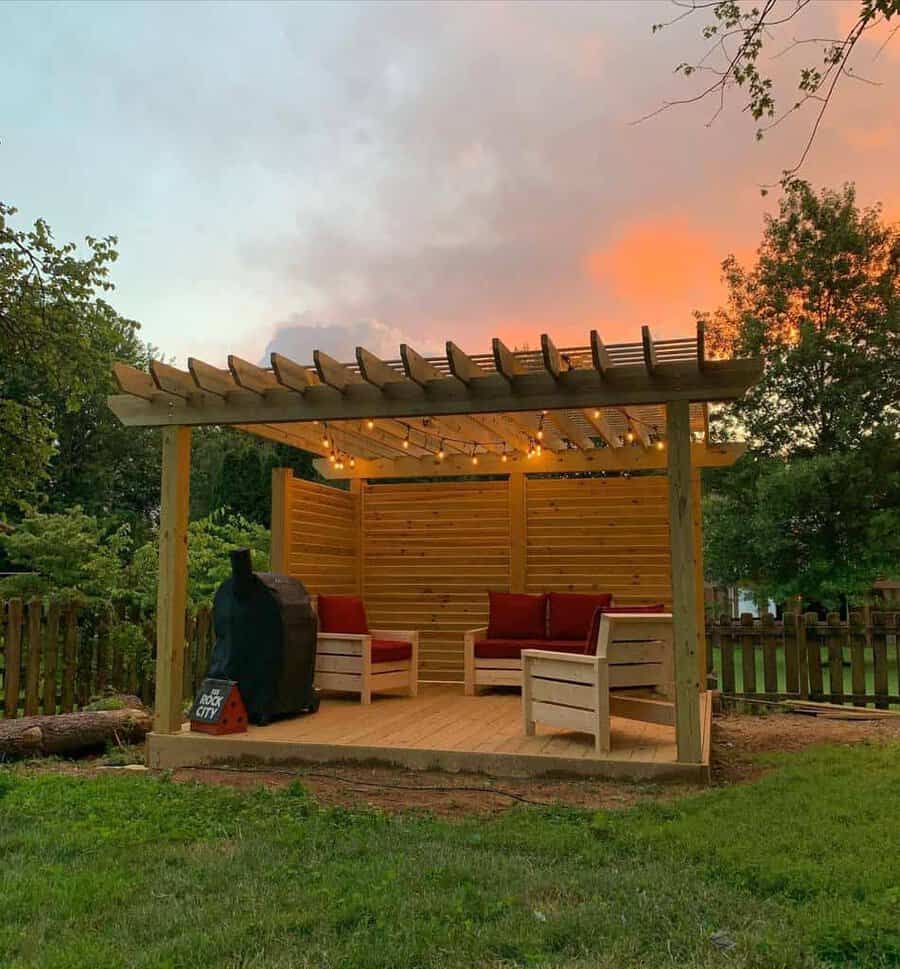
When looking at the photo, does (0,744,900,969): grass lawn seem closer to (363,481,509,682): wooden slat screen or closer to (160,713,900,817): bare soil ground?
(160,713,900,817): bare soil ground

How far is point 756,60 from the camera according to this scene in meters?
4.33

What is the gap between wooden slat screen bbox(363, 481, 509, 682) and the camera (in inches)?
388

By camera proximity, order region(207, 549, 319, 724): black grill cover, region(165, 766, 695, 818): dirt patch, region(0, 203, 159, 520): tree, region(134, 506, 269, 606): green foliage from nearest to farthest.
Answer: region(165, 766, 695, 818): dirt patch
region(207, 549, 319, 724): black grill cover
region(0, 203, 159, 520): tree
region(134, 506, 269, 606): green foliage

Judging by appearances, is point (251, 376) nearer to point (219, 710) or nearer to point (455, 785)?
point (219, 710)

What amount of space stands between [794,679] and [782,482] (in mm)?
4109

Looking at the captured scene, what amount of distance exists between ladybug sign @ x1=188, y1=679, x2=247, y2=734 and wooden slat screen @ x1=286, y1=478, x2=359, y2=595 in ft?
6.91

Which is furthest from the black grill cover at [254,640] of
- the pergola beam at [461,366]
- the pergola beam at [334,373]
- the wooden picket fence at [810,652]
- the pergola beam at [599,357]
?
the wooden picket fence at [810,652]

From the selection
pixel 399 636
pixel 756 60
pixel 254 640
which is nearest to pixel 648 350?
pixel 756 60

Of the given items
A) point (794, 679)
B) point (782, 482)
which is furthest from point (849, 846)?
point (782, 482)

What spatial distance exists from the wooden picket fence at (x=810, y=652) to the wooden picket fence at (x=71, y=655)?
19.3ft

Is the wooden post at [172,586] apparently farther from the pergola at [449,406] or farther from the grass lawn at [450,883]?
the grass lawn at [450,883]

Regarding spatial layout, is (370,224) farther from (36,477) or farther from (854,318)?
(854,318)

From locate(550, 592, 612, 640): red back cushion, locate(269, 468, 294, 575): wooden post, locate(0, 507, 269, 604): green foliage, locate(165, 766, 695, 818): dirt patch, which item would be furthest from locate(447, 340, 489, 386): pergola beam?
locate(0, 507, 269, 604): green foliage

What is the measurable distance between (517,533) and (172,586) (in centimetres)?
446
